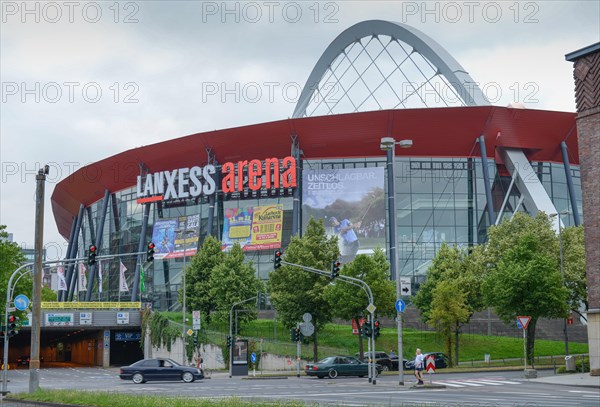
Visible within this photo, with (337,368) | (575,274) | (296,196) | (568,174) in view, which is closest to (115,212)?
(296,196)

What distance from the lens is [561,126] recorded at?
286 ft

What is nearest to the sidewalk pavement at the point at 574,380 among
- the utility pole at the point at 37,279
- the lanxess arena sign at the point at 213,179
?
the utility pole at the point at 37,279

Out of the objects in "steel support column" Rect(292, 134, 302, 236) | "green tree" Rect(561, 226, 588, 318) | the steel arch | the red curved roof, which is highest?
the steel arch

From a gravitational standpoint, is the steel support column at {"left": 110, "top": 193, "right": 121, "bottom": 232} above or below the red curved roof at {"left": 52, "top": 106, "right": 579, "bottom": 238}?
below

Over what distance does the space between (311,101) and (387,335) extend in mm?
38331

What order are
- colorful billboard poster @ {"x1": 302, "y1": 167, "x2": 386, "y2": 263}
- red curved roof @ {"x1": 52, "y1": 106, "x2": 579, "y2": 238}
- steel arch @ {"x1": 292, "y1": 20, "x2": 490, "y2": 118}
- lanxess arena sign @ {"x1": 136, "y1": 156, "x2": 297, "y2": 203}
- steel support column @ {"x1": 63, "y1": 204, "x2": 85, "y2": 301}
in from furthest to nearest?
1. steel support column @ {"x1": 63, "y1": 204, "x2": 85, "y2": 301}
2. steel arch @ {"x1": 292, "y1": 20, "x2": 490, "y2": 118}
3. lanxess arena sign @ {"x1": 136, "y1": 156, "x2": 297, "y2": 203}
4. colorful billboard poster @ {"x1": 302, "y1": 167, "x2": 386, "y2": 263}
5. red curved roof @ {"x1": 52, "y1": 106, "x2": 579, "y2": 238}

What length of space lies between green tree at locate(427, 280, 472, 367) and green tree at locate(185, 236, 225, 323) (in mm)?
21147

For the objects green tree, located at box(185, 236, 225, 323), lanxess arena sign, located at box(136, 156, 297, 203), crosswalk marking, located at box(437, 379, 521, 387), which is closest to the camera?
crosswalk marking, located at box(437, 379, 521, 387)

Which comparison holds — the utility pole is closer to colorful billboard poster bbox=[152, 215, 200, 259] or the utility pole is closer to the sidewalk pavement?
the sidewalk pavement

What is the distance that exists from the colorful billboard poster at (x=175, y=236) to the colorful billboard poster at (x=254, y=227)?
181 inches

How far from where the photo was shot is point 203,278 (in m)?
75.9

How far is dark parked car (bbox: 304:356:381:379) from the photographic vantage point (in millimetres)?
53688

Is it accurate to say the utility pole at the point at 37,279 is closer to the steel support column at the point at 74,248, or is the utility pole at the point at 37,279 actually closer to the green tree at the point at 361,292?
the green tree at the point at 361,292

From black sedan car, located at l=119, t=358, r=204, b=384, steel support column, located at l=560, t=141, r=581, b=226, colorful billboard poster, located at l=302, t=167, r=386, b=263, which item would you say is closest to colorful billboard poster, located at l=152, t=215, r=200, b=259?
colorful billboard poster, located at l=302, t=167, r=386, b=263
